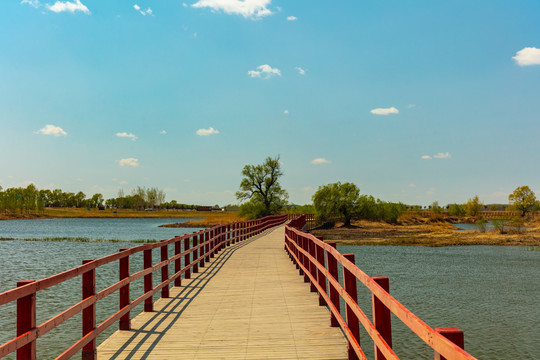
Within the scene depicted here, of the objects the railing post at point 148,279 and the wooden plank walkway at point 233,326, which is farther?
the railing post at point 148,279

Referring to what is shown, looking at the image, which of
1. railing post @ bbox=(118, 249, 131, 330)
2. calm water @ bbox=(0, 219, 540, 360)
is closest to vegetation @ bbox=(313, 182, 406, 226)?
calm water @ bbox=(0, 219, 540, 360)

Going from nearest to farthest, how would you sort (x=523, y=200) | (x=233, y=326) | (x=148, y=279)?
1. (x=233, y=326)
2. (x=148, y=279)
3. (x=523, y=200)

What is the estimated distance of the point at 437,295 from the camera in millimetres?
18516

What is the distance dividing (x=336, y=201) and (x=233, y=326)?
69.5m

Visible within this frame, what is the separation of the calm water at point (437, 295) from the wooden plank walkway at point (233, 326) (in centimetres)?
270

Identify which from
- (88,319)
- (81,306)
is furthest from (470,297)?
(81,306)

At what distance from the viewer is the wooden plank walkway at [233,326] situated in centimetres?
601

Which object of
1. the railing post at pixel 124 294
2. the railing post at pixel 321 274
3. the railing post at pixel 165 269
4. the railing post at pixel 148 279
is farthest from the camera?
the railing post at pixel 165 269

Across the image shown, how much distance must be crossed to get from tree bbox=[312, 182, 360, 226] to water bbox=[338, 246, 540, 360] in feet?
131

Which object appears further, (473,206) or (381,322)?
(473,206)

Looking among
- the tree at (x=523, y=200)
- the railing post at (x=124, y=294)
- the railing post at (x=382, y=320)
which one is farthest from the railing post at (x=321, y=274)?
the tree at (x=523, y=200)

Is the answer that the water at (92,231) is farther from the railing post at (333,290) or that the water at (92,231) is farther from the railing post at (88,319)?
the railing post at (88,319)

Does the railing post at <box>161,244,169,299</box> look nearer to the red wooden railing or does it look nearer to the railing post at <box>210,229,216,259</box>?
the red wooden railing

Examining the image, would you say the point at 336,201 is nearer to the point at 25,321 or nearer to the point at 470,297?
the point at 470,297
